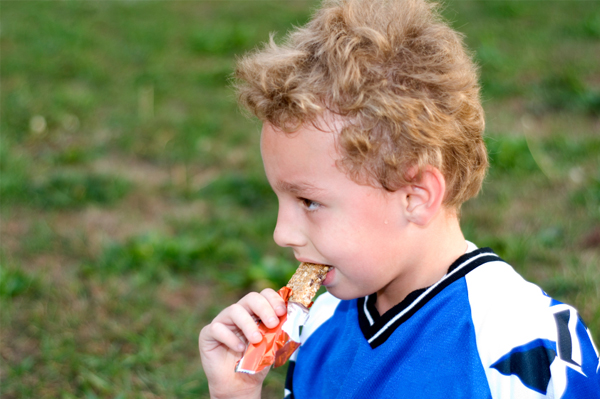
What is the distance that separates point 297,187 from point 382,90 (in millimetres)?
297

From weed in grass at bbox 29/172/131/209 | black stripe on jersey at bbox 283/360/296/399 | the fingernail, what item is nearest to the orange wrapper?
the fingernail

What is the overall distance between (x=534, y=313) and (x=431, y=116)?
1.63 ft

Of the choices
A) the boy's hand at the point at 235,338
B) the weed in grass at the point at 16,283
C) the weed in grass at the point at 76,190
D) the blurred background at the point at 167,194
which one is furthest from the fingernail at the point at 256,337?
the weed in grass at the point at 76,190

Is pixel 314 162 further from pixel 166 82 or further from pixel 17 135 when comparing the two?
pixel 166 82

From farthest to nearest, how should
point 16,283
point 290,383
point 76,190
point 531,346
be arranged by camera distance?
1. point 76,190
2. point 16,283
3. point 290,383
4. point 531,346

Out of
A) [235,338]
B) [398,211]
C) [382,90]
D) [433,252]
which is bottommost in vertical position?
[235,338]

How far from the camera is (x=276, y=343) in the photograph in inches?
60.8

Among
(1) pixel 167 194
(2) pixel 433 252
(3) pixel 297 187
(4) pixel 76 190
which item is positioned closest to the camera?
(3) pixel 297 187

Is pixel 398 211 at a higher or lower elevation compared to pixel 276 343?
higher

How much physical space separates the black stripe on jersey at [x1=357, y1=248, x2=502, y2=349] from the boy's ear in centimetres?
14

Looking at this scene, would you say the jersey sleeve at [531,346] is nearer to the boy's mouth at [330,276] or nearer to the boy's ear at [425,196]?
the boy's ear at [425,196]

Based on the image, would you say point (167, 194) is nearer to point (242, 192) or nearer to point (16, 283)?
point (242, 192)

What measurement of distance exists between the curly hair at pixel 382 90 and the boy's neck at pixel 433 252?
67mm

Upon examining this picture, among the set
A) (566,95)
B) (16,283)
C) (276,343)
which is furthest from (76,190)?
(566,95)
